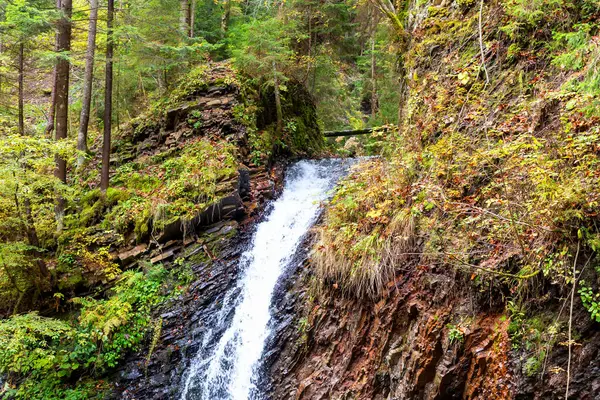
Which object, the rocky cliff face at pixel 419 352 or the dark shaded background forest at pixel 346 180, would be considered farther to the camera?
the dark shaded background forest at pixel 346 180

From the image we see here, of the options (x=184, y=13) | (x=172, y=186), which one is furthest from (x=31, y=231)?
(x=184, y=13)

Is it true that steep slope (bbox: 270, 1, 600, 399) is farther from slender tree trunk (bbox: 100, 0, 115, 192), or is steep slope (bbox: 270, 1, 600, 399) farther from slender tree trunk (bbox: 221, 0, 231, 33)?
slender tree trunk (bbox: 221, 0, 231, 33)

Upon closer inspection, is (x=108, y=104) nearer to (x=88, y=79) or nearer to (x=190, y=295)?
(x=88, y=79)

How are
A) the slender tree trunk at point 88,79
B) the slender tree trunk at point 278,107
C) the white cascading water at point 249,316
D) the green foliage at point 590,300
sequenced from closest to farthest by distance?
the green foliage at point 590,300 → the white cascading water at point 249,316 → the slender tree trunk at point 88,79 → the slender tree trunk at point 278,107

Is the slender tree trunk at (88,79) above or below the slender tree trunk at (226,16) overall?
below

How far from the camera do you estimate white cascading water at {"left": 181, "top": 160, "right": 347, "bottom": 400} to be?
22.7 feet

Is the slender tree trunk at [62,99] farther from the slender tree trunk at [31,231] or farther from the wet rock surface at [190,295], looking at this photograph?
the wet rock surface at [190,295]

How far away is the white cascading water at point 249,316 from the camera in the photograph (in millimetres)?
6910

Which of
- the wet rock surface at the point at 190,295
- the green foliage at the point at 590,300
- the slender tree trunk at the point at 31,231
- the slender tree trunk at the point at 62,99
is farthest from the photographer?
the slender tree trunk at the point at 62,99

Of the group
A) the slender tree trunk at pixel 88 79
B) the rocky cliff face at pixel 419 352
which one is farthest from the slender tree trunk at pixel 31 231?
the rocky cliff face at pixel 419 352

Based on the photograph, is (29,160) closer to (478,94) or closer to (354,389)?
(354,389)

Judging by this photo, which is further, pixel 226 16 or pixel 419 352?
pixel 226 16

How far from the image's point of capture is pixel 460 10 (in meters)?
6.95

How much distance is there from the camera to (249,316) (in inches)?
302
